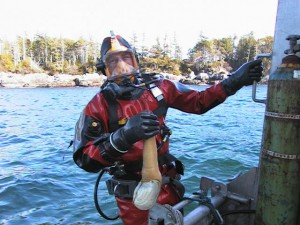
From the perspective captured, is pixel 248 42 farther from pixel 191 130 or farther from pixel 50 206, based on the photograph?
pixel 50 206

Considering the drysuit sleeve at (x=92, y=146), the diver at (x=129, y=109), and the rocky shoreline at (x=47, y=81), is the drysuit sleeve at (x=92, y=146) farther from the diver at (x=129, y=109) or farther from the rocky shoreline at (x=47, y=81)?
the rocky shoreline at (x=47, y=81)

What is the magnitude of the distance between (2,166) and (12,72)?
269 ft

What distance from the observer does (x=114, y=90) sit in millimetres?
2580

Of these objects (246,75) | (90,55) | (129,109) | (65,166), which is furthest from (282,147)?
(90,55)

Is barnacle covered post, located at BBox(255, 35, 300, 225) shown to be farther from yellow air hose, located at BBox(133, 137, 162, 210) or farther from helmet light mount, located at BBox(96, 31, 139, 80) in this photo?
helmet light mount, located at BBox(96, 31, 139, 80)

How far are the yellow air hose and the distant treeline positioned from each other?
81.1 meters

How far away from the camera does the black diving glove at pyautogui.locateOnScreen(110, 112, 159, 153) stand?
6.90 ft

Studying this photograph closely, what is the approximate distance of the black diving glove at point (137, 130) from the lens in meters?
2.10

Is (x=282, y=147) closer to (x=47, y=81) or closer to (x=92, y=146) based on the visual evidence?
(x=92, y=146)

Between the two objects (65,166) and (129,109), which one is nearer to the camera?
(129,109)

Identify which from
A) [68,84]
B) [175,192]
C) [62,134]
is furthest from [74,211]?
[68,84]

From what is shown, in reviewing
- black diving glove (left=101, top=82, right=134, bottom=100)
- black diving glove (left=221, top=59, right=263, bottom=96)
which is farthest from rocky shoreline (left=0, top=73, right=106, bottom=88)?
black diving glove (left=101, top=82, right=134, bottom=100)

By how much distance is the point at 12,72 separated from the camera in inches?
3302

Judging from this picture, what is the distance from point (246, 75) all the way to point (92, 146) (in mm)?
1429
